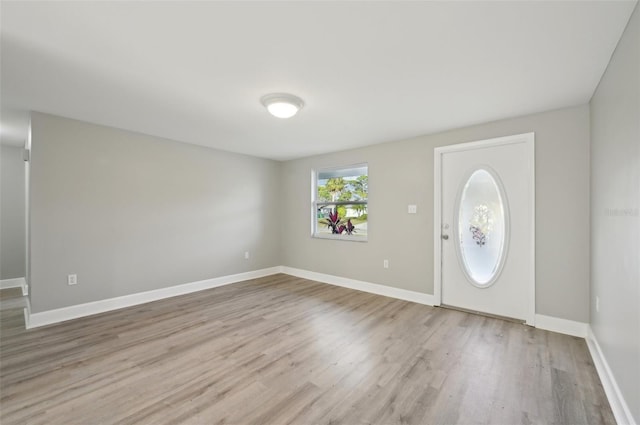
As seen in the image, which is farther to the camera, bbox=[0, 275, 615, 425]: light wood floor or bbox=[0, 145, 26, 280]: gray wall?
bbox=[0, 145, 26, 280]: gray wall

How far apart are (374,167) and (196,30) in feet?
10.5

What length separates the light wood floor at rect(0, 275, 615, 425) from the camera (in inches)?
67.6

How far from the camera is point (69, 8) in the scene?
1514mm

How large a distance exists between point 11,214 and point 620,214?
7.84m

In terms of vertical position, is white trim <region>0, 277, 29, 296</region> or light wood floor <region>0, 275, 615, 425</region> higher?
white trim <region>0, 277, 29, 296</region>

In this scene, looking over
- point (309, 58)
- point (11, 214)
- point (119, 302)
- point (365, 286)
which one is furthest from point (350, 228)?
point (11, 214)

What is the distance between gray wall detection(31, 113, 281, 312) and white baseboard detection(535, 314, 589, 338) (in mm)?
4388

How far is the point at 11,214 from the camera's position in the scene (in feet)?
15.4

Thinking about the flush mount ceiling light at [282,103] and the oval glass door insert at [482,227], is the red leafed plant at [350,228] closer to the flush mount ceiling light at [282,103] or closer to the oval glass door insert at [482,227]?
the oval glass door insert at [482,227]

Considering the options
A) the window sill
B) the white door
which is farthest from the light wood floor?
the window sill

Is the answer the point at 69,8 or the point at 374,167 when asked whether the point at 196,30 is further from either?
the point at 374,167

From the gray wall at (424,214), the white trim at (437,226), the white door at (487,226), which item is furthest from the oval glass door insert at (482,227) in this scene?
the gray wall at (424,214)

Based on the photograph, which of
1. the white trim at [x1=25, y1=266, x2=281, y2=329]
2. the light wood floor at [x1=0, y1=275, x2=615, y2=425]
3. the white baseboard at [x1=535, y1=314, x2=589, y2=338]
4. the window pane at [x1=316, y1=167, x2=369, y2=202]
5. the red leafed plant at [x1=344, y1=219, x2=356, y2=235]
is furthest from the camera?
the red leafed plant at [x1=344, y1=219, x2=356, y2=235]

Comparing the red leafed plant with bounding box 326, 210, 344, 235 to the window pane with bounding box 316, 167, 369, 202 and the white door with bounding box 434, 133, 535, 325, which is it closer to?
the window pane with bounding box 316, 167, 369, 202
